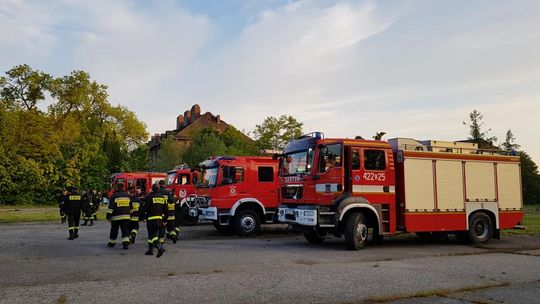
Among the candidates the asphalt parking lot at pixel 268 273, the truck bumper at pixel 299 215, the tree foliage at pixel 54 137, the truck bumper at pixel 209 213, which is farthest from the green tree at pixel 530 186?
the truck bumper at pixel 299 215

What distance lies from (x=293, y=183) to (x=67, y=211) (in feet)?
23.2

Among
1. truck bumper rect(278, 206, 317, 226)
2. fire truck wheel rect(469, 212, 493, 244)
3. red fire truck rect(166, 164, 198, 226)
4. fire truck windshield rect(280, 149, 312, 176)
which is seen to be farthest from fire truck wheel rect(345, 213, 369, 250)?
red fire truck rect(166, 164, 198, 226)

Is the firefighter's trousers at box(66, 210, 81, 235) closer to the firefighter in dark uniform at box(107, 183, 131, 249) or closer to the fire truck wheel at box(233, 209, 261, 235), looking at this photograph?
the firefighter in dark uniform at box(107, 183, 131, 249)

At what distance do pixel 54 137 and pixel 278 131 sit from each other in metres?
21.5

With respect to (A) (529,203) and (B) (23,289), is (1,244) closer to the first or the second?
(B) (23,289)

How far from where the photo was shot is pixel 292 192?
12.8m

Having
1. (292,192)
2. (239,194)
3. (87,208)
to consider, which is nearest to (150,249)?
(292,192)

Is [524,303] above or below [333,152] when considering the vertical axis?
below

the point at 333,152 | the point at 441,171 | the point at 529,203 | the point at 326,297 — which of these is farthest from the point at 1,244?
the point at 529,203

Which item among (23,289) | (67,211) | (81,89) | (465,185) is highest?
(81,89)

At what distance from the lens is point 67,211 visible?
14430mm

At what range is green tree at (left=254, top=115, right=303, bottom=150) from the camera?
Result: 4888cm

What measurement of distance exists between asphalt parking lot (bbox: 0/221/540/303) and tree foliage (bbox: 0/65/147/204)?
3025 centimetres

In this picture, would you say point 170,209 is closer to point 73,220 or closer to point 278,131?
point 73,220
